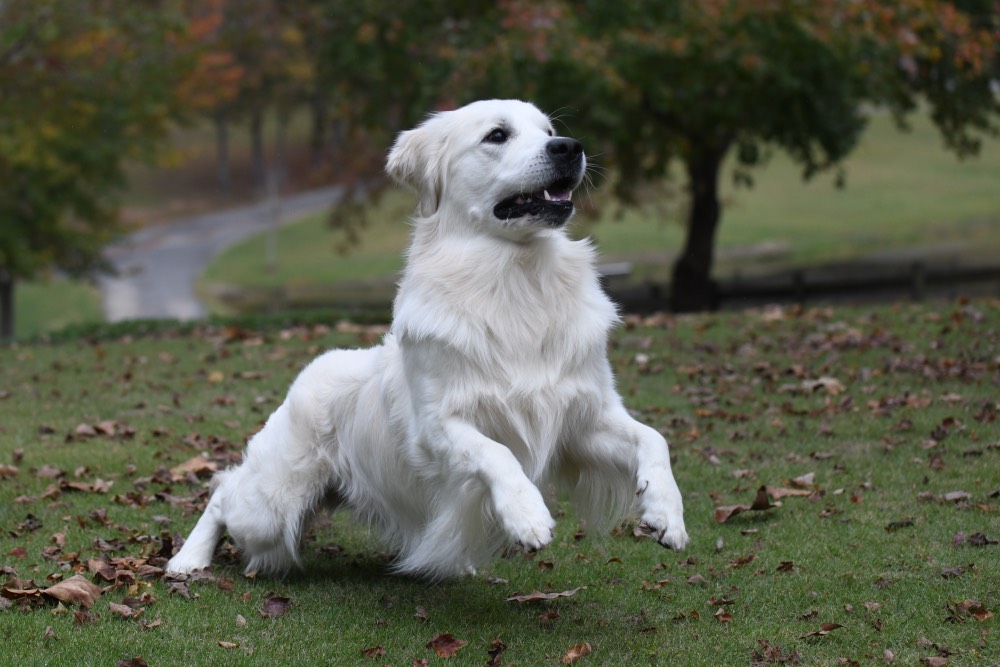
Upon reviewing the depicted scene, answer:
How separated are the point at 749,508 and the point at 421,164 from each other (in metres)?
2.58

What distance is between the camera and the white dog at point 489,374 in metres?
4.68

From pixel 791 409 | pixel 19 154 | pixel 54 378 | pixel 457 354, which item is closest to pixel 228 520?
pixel 457 354

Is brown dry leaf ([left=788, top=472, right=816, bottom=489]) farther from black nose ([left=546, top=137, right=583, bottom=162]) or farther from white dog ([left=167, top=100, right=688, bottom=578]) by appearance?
black nose ([left=546, top=137, right=583, bottom=162])

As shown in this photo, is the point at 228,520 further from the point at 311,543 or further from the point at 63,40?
the point at 63,40

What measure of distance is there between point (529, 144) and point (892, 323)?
829cm

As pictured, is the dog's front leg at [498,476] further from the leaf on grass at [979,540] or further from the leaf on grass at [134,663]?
the leaf on grass at [979,540]

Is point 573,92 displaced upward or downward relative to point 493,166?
downward

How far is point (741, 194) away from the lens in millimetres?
54000

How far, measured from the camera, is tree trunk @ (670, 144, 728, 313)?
20234 mm

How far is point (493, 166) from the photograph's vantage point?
195 inches

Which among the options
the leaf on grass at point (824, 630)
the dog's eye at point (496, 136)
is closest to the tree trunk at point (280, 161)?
the dog's eye at point (496, 136)

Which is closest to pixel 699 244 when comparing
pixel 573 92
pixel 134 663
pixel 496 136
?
pixel 573 92

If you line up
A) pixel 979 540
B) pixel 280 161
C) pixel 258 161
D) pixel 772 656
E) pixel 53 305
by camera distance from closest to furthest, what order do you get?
pixel 772 656 < pixel 979 540 < pixel 53 305 < pixel 258 161 < pixel 280 161

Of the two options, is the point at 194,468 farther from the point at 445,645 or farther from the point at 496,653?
the point at 496,653
